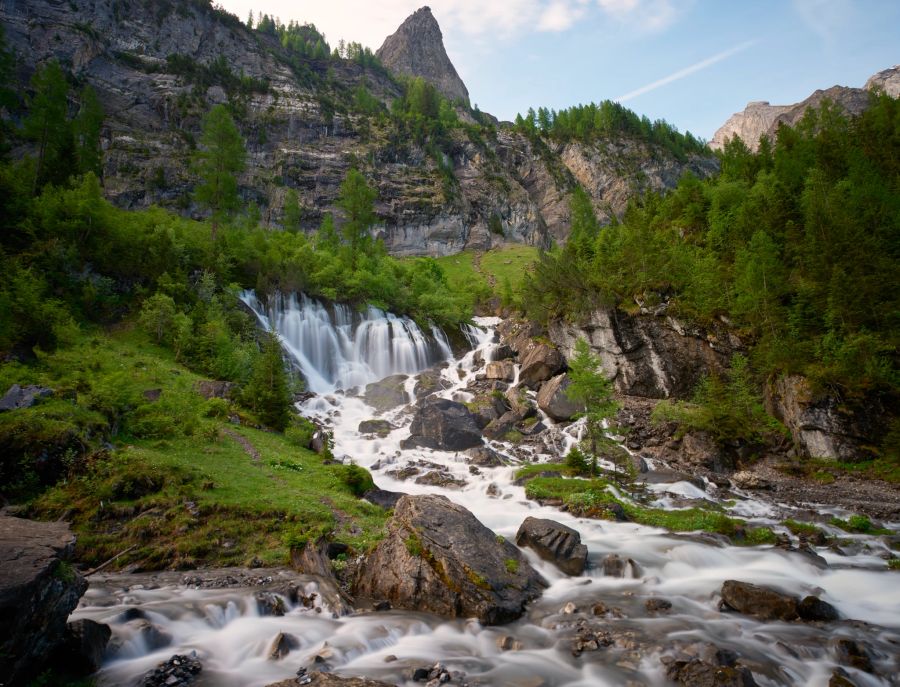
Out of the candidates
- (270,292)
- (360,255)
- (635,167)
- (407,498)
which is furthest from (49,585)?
(635,167)

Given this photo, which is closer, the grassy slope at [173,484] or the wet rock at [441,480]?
the grassy slope at [173,484]

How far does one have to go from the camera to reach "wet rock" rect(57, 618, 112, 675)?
7.09 m

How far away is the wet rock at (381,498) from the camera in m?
19.4

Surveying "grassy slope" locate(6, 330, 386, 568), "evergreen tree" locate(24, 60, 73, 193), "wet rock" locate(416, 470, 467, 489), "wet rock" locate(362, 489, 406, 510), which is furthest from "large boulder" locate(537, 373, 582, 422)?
"evergreen tree" locate(24, 60, 73, 193)

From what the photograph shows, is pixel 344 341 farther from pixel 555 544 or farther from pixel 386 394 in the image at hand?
pixel 555 544

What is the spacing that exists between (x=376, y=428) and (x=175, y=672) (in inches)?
984

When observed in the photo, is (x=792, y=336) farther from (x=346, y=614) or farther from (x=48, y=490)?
(x=48, y=490)

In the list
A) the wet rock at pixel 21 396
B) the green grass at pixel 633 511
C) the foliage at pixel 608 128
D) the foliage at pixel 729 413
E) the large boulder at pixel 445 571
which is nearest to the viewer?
the large boulder at pixel 445 571

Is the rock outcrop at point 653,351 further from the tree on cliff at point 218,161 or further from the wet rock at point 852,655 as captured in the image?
the tree on cliff at point 218,161

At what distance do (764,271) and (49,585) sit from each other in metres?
39.0

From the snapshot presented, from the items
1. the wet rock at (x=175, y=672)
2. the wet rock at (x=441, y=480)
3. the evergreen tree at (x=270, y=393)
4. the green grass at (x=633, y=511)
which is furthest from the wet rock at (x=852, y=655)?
the evergreen tree at (x=270, y=393)

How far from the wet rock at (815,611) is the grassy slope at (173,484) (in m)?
11.9

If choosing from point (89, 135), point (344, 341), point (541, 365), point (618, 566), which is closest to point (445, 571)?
point (618, 566)

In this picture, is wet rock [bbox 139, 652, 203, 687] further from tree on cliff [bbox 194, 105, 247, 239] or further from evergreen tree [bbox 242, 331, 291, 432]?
tree on cliff [bbox 194, 105, 247, 239]
